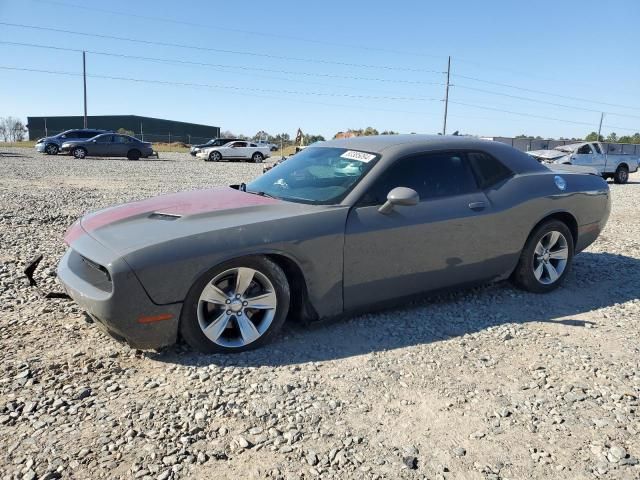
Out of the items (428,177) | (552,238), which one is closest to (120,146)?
(428,177)

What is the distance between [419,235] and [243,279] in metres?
1.41

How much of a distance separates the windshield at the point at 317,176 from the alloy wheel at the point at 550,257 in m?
1.94

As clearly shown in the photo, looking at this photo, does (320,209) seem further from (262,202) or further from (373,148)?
(373,148)

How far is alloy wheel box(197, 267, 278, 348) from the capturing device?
10.9 ft

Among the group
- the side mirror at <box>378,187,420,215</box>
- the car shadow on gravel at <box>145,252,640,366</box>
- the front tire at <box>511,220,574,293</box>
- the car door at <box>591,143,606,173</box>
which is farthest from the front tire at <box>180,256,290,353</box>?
the car door at <box>591,143,606,173</box>

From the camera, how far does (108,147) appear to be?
27.5 m

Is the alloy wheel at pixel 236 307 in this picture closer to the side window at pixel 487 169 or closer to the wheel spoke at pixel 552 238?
the side window at pixel 487 169

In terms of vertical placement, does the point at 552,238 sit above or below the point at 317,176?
below

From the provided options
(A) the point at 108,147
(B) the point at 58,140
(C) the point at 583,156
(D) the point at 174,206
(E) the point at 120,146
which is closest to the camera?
(D) the point at 174,206

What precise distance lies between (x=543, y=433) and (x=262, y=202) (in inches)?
93.0

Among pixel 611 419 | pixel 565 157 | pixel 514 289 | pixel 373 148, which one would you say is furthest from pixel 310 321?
pixel 565 157

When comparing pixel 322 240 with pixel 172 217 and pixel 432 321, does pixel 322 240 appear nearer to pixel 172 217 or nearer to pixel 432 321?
pixel 172 217

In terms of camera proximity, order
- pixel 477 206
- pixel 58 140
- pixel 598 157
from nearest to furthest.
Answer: pixel 477 206, pixel 598 157, pixel 58 140

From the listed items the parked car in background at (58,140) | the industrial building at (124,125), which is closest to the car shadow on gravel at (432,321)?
the parked car in background at (58,140)
